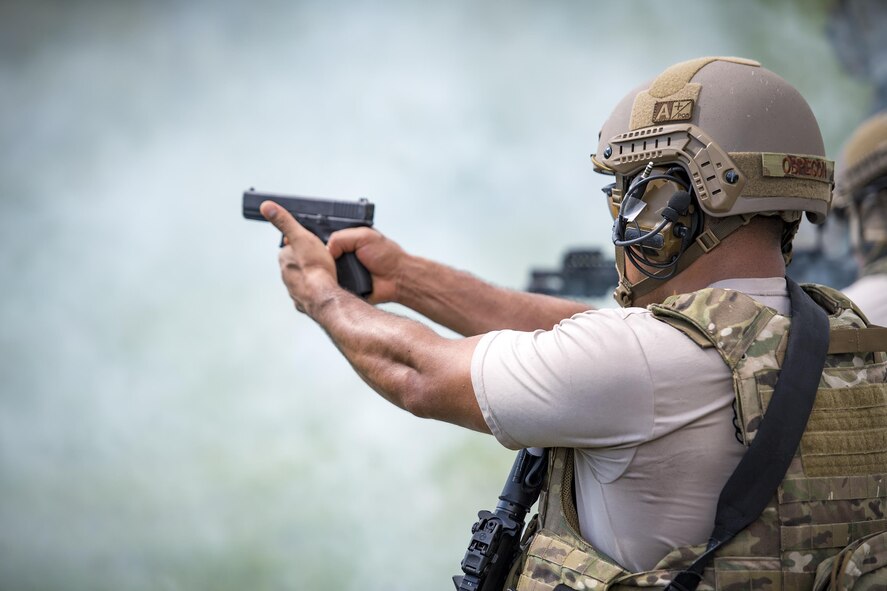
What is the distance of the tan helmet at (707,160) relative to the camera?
1.90m

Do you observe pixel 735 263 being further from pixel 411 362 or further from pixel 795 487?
pixel 411 362

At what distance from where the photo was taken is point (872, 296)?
10.7 ft

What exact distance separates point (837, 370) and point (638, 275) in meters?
0.45

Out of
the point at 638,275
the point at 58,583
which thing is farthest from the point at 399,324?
the point at 58,583

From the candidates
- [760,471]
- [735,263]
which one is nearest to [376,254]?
[735,263]

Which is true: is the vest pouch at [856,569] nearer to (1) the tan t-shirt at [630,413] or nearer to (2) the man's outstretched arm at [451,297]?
(1) the tan t-shirt at [630,413]

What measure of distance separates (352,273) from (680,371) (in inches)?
52.5

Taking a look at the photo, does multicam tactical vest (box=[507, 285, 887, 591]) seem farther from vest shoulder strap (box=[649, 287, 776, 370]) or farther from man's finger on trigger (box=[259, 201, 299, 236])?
man's finger on trigger (box=[259, 201, 299, 236])

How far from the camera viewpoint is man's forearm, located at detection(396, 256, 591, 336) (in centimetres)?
289

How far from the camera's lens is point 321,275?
2.51m

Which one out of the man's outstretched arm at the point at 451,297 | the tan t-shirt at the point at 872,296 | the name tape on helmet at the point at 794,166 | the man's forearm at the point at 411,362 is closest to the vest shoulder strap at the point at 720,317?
the name tape on helmet at the point at 794,166

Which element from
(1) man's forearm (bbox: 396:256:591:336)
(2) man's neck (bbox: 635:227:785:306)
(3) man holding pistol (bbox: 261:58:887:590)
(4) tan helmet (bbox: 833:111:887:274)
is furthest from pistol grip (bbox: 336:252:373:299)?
(4) tan helmet (bbox: 833:111:887:274)

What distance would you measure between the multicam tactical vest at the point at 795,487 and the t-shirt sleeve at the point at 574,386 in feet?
0.43

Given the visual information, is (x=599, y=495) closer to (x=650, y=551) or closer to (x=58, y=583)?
(x=650, y=551)
